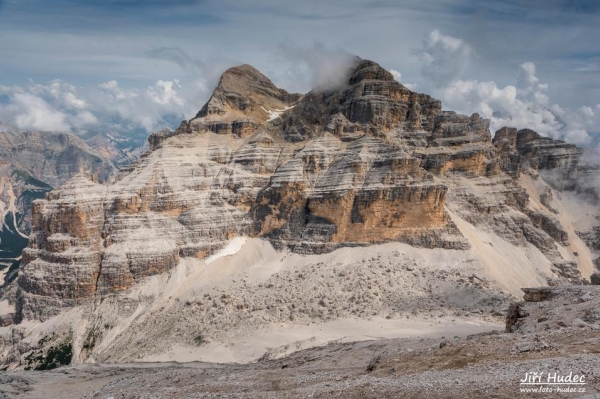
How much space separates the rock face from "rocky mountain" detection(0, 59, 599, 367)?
26 centimetres

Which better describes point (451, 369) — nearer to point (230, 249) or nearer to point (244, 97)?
point (230, 249)

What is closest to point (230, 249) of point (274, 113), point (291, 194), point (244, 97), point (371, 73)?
point (291, 194)

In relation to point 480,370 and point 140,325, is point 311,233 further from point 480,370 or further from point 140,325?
point 480,370

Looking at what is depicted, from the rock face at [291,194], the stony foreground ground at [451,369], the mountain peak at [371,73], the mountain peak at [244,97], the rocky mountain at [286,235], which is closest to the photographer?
the stony foreground ground at [451,369]

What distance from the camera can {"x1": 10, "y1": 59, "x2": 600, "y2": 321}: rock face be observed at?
79.8 metres

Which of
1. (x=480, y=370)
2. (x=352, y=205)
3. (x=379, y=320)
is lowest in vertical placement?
(x=379, y=320)

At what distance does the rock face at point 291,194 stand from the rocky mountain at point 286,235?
265 millimetres

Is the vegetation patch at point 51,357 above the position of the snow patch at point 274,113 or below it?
below

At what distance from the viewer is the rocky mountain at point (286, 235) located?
7062 centimetres

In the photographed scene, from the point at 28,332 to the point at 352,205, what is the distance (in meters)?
57.5

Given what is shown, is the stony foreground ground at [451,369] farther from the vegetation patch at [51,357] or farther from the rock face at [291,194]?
the rock face at [291,194]

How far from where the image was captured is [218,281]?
7850 centimetres

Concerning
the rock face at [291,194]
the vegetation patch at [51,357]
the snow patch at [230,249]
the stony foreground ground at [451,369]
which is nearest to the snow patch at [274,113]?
the rock face at [291,194]

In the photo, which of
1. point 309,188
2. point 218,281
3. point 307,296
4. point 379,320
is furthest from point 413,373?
point 309,188
